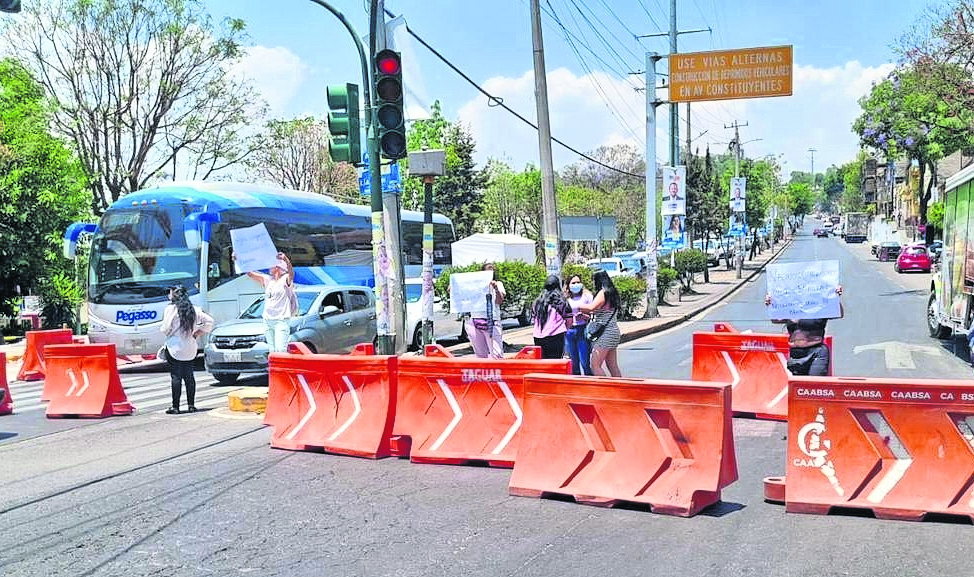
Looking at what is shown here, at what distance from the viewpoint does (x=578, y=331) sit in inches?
488

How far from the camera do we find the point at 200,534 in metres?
6.00

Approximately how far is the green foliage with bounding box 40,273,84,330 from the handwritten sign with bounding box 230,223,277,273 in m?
17.8

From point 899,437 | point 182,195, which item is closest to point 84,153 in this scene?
point 182,195

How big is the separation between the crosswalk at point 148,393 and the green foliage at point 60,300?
10159mm

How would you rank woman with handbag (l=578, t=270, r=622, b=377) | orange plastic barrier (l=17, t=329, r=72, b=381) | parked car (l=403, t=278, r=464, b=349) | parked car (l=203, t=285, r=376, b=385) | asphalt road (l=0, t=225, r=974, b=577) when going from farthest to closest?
1. parked car (l=403, t=278, r=464, b=349)
2. orange plastic barrier (l=17, t=329, r=72, b=381)
3. parked car (l=203, t=285, r=376, b=385)
4. woman with handbag (l=578, t=270, r=622, b=377)
5. asphalt road (l=0, t=225, r=974, b=577)

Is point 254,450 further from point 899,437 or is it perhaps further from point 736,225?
point 736,225

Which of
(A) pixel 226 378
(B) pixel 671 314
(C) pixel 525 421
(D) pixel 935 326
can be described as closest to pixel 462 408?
(C) pixel 525 421

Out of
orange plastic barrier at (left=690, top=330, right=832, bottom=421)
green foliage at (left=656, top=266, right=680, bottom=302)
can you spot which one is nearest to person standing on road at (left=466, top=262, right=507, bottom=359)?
orange plastic barrier at (left=690, top=330, right=832, bottom=421)

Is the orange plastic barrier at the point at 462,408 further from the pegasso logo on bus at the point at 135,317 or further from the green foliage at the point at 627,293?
the green foliage at the point at 627,293

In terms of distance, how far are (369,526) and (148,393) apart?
31.1 feet

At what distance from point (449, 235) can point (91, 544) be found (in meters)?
28.0

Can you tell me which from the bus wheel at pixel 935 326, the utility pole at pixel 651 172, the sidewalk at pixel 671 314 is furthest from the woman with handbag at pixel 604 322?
the utility pole at pixel 651 172

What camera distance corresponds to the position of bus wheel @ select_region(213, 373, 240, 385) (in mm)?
15198

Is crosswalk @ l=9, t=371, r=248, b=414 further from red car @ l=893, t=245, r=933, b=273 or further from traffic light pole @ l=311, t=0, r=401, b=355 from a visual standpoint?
red car @ l=893, t=245, r=933, b=273
